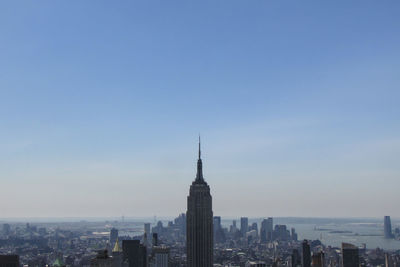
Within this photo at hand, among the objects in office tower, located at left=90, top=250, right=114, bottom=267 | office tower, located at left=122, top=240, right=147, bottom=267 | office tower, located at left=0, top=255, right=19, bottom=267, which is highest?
office tower, located at left=90, top=250, right=114, bottom=267

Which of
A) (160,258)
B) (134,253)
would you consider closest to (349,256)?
(160,258)

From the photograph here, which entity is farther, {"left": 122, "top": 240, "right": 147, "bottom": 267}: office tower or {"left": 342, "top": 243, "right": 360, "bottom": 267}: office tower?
{"left": 342, "top": 243, "right": 360, "bottom": 267}: office tower

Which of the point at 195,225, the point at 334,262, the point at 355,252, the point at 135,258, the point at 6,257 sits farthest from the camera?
the point at 334,262

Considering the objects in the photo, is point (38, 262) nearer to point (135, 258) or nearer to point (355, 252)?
point (135, 258)

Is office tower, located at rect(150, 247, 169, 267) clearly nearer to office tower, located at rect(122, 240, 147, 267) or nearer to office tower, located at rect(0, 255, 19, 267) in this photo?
office tower, located at rect(122, 240, 147, 267)

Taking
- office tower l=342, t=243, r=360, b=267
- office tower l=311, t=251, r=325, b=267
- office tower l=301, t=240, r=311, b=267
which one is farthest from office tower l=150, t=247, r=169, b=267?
office tower l=342, t=243, r=360, b=267

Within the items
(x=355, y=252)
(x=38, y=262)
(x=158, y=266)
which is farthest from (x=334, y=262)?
(x=38, y=262)
